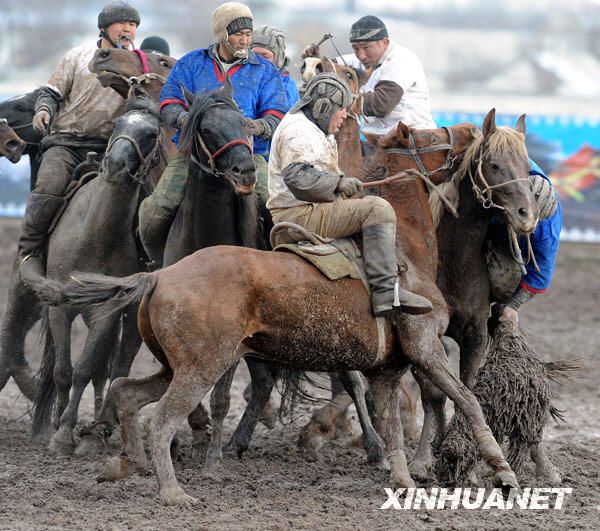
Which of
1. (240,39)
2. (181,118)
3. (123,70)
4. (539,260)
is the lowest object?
(539,260)

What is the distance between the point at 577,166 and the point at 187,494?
1190 centimetres

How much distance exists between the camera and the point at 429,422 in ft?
25.6

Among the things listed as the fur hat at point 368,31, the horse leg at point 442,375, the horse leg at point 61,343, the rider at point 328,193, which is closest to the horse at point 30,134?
the horse leg at point 61,343

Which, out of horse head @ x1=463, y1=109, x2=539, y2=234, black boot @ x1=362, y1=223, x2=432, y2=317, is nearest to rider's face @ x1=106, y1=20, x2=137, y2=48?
horse head @ x1=463, y1=109, x2=539, y2=234

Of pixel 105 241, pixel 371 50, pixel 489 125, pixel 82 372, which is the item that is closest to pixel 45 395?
pixel 82 372

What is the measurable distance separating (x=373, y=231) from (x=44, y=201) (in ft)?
9.95

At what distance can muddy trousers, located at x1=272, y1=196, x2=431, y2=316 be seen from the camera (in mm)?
6621

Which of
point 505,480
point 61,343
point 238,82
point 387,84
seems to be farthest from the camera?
A: point 387,84

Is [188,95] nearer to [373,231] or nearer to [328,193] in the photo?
[328,193]

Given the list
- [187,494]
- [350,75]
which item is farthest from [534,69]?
[187,494]

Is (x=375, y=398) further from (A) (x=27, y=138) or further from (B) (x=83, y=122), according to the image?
(A) (x=27, y=138)

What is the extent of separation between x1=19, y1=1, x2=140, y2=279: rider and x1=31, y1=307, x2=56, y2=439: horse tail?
0.70 meters

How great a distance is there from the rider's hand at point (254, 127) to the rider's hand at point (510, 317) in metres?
2.00

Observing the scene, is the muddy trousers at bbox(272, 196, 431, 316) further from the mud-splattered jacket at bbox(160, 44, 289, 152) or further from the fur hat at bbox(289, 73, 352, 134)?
the mud-splattered jacket at bbox(160, 44, 289, 152)
